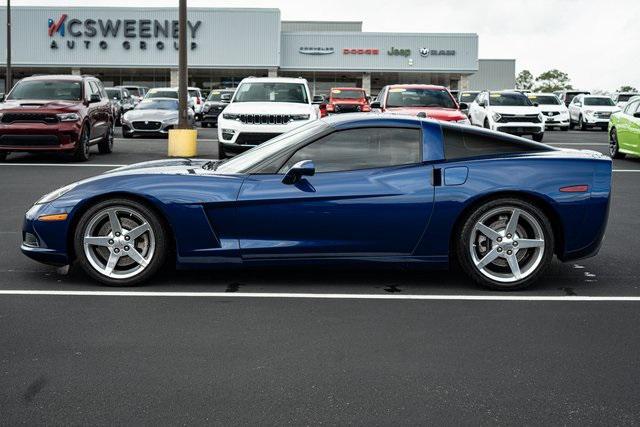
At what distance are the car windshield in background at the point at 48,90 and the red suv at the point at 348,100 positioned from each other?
1834 cm

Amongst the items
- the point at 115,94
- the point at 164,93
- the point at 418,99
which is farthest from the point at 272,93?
the point at 115,94

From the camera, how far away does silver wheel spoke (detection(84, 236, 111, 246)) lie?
21.9ft

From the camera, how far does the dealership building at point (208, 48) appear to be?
65438mm

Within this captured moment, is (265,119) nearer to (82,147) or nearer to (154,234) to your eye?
(82,147)

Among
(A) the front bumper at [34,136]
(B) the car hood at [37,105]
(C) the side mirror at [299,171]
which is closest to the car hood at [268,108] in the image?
(B) the car hood at [37,105]

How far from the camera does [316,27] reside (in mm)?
93125

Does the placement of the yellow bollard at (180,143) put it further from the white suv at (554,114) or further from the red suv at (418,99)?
the white suv at (554,114)

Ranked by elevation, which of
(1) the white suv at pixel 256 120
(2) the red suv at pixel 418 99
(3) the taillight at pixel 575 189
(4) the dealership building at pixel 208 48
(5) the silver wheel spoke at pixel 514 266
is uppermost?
(4) the dealership building at pixel 208 48

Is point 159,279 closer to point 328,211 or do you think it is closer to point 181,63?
point 328,211

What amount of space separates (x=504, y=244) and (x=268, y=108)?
481 inches

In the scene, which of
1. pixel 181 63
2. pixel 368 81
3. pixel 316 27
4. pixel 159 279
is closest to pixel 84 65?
pixel 368 81

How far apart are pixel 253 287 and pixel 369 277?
3.27 ft

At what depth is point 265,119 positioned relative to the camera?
1828 cm

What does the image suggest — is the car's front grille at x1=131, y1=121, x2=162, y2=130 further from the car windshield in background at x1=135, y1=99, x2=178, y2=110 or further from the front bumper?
the front bumper
